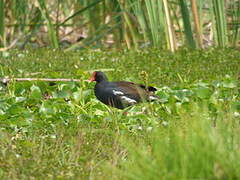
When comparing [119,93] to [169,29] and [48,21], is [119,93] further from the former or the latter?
[48,21]

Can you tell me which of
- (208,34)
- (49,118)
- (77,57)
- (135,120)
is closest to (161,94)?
(135,120)

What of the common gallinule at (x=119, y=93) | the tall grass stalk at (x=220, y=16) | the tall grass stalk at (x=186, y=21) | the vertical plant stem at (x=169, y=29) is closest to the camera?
the common gallinule at (x=119, y=93)

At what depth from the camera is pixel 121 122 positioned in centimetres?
715

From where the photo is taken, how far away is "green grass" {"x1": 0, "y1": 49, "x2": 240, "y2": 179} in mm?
4230

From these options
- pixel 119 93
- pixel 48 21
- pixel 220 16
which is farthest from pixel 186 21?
pixel 119 93

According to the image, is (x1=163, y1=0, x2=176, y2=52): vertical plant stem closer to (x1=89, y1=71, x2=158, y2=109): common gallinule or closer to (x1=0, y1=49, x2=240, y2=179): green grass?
(x1=0, y1=49, x2=240, y2=179): green grass

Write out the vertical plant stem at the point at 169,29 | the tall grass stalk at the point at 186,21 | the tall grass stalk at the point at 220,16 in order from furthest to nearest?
Result: the tall grass stalk at the point at 186,21 < the tall grass stalk at the point at 220,16 < the vertical plant stem at the point at 169,29

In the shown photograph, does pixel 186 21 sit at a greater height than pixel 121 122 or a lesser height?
greater

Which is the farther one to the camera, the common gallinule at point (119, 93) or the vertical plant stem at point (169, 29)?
the vertical plant stem at point (169, 29)

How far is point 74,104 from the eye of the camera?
25.3ft

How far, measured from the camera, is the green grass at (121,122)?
4.23m

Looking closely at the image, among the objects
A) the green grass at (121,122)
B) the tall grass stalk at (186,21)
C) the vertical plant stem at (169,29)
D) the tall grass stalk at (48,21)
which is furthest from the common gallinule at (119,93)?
the tall grass stalk at (48,21)

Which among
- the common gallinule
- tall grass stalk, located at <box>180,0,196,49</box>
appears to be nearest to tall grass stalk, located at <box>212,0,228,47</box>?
tall grass stalk, located at <box>180,0,196,49</box>

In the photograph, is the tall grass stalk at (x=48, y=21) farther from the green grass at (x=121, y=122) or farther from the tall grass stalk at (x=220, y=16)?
the tall grass stalk at (x=220, y=16)
